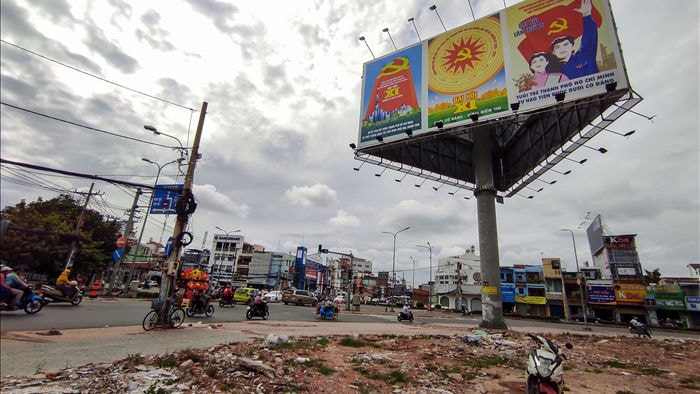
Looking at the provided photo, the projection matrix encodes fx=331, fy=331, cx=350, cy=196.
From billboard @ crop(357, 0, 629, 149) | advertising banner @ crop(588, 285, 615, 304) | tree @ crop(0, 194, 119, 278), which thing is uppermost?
billboard @ crop(357, 0, 629, 149)

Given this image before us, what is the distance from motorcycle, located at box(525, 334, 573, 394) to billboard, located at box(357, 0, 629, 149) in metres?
15.4

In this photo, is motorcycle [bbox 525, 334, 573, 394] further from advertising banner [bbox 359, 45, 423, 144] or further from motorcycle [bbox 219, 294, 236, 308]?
motorcycle [bbox 219, 294, 236, 308]

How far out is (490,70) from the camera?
1972 cm

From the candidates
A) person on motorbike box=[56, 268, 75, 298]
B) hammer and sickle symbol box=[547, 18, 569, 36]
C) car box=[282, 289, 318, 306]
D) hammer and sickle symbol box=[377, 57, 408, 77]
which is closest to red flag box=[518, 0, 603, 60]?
hammer and sickle symbol box=[547, 18, 569, 36]

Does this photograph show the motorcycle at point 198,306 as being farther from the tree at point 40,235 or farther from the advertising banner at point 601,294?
the advertising banner at point 601,294

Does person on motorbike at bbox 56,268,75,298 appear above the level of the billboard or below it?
below

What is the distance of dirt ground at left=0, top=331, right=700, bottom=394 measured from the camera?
5.09 m

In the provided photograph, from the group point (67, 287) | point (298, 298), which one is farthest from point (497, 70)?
point (298, 298)

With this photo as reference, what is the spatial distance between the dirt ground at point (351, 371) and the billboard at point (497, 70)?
42.6 ft

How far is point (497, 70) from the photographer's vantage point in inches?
766

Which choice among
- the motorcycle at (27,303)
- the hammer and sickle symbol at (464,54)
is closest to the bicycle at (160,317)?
the motorcycle at (27,303)

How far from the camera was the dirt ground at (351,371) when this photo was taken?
5.09 metres

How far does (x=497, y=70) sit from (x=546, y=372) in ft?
59.9

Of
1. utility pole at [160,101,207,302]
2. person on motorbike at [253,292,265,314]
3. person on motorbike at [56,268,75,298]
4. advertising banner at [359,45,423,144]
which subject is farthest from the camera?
advertising banner at [359,45,423,144]
